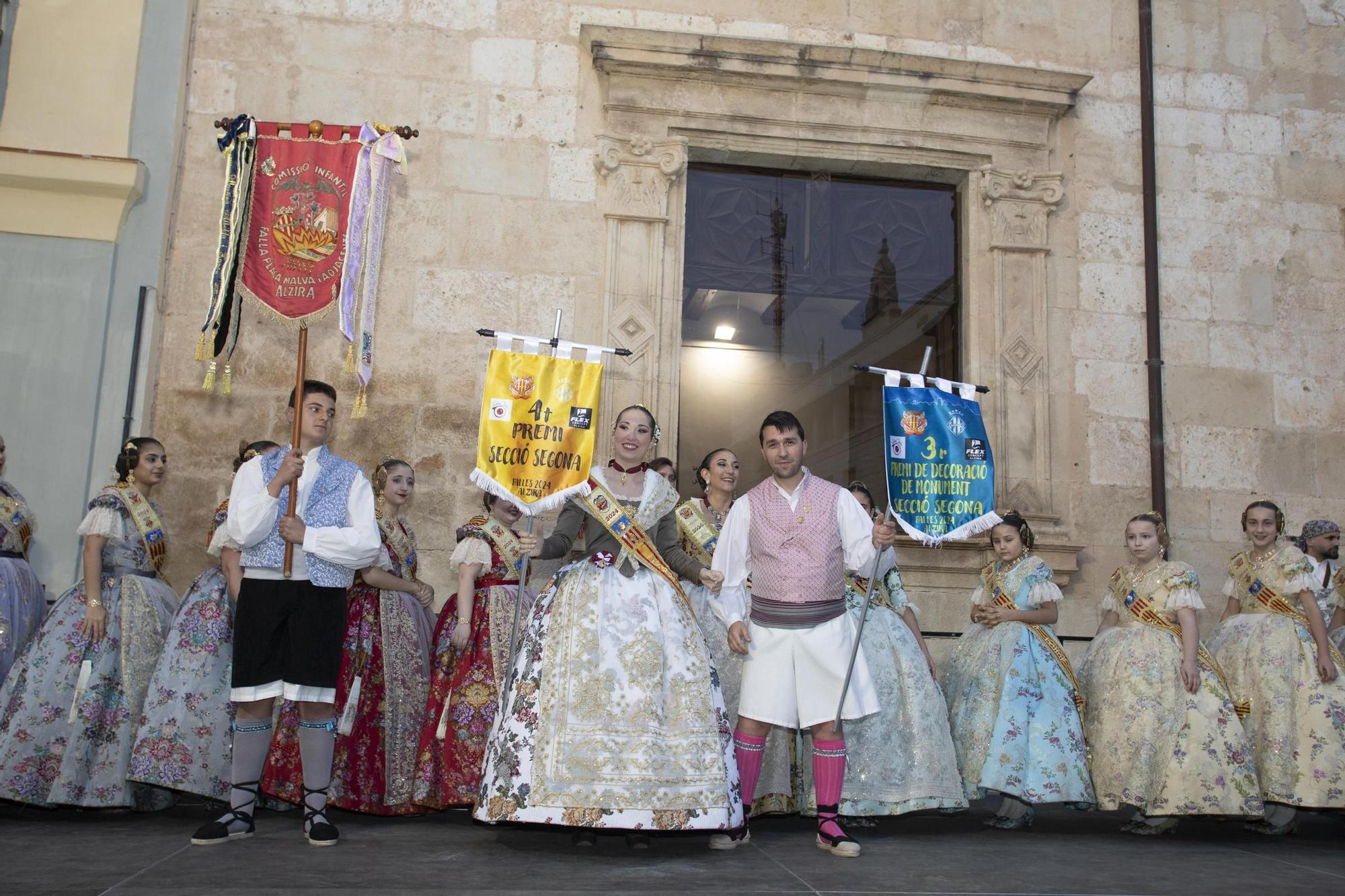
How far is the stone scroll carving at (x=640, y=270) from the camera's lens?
321 inches

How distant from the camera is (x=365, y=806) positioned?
5988 mm

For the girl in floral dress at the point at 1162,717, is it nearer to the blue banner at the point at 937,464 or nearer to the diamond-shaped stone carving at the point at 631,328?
the blue banner at the point at 937,464

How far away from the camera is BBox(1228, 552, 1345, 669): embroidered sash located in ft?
21.8

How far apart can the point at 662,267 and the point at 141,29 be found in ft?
12.7

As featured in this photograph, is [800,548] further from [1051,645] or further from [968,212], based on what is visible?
[968,212]

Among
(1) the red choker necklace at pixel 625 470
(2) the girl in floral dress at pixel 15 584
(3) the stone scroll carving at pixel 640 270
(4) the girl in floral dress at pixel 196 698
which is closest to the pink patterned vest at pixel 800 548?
(1) the red choker necklace at pixel 625 470

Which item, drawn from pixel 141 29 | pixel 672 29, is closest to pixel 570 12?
pixel 672 29

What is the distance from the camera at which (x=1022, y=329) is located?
8609 mm

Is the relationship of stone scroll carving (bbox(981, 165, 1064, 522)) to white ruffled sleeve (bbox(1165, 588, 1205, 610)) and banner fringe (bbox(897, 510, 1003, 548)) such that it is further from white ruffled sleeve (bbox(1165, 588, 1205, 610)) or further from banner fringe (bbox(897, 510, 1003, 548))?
banner fringe (bbox(897, 510, 1003, 548))

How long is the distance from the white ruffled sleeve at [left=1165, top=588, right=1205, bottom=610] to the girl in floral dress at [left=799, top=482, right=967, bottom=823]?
134cm

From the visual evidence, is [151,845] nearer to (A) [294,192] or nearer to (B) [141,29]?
(A) [294,192]

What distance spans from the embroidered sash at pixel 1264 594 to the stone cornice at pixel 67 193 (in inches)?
286

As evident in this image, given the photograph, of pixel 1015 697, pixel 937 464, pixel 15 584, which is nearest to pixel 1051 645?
pixel 1015 697

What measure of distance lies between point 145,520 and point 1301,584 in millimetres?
6210
